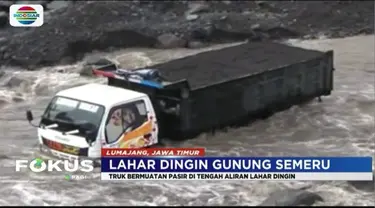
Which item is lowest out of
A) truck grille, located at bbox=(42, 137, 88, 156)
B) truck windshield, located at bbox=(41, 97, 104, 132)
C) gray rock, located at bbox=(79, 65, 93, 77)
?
truck grille, located at bbox=(42, 137, 88, 156)

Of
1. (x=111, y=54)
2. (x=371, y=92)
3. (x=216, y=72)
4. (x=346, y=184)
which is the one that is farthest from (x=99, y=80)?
(x=346, y=184)

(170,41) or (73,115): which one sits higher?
(170,41)

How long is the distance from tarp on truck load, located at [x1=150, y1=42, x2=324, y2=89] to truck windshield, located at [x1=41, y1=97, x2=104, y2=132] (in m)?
2.25

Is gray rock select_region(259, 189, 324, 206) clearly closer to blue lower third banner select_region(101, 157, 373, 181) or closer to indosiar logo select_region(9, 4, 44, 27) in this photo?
blue lower third banner select_region(101, 157, 373, 181)

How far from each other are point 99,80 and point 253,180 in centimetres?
811

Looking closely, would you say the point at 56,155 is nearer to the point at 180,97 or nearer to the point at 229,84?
the point at 180,97

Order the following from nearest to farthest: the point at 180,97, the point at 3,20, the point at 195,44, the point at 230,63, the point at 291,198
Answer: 1. the point at 291,198
2. the point at 180,97
3. the point at 230,63
4. the point at 195,44
5. the point at 3,20

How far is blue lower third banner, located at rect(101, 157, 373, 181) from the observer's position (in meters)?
13.4

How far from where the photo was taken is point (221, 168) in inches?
532

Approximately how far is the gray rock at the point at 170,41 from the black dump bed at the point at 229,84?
5.71 meters

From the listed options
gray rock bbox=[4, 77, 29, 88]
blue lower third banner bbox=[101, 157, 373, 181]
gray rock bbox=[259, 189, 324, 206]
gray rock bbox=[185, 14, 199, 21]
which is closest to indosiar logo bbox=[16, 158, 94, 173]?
blue lower third banner bbox=[101, 157, 373, 181]

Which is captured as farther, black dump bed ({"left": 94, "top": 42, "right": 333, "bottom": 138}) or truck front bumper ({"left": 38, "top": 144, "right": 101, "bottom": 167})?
black dump bed ({"left": 94, "top": 42, "right": 333, "bottom": 138})

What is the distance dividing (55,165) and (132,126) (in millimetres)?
1529

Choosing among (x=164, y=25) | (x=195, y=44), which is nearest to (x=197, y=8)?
(x=164, y=25)
